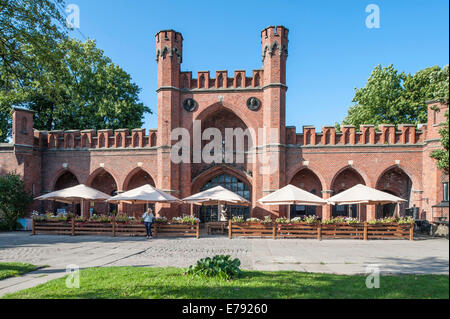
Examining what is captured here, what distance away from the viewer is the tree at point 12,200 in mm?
20033

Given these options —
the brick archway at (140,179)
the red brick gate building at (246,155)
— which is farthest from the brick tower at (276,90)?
the brick archway at (140,179)

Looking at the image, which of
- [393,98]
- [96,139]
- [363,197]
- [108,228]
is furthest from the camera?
[393,98]

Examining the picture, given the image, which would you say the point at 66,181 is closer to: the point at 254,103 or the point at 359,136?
the point at 254,103

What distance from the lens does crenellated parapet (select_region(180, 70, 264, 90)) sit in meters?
21.4

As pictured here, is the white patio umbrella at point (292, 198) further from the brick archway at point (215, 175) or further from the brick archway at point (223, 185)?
the brick archway at point (223, 185)

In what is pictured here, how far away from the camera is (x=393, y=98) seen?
28.8m

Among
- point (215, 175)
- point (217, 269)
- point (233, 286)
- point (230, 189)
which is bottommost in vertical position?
point (233, 286)

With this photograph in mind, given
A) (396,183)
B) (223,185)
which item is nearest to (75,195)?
(223,185)

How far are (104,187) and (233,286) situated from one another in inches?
752

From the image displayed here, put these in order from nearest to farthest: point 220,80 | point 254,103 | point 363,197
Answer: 1. point 363,197
2. point 254,103
3. point 220,80

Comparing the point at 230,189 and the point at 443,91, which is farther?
the point at 230,189

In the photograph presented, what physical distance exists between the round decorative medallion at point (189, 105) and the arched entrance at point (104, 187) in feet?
23.1

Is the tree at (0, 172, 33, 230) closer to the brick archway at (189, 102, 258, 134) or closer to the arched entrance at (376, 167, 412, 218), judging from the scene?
the brick archway at (189, 102, 258, 134)
